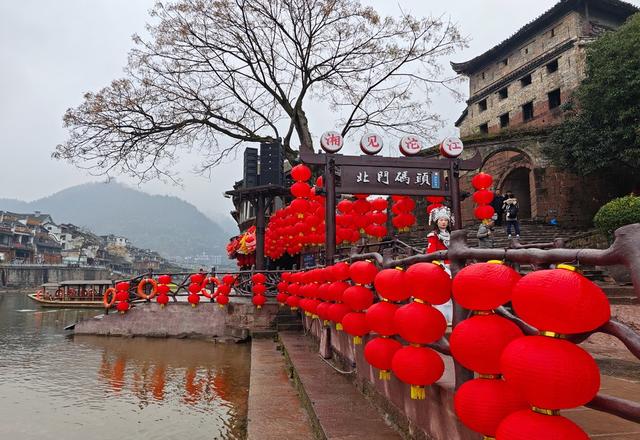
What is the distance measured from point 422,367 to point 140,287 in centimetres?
1354

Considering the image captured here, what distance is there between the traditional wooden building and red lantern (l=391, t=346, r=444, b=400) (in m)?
20.9

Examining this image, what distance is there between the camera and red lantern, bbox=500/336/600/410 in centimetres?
133

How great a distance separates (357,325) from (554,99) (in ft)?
87.7

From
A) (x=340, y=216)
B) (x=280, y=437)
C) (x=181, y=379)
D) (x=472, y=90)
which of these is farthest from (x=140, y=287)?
(x=472, y=90)

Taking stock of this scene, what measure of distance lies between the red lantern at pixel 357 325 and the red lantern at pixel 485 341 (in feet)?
6.99

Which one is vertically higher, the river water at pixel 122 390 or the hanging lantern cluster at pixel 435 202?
the hanging lantern cluster at pixel 435 202

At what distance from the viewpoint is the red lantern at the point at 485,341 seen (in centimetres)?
174

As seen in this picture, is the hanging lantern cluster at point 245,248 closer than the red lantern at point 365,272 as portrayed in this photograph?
No

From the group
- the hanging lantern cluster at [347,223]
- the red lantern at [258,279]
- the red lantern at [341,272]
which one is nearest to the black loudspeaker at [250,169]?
the red lantern at [258,279]

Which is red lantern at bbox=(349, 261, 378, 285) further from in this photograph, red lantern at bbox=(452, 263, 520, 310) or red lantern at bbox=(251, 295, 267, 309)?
red lantern at bbox=(251, 295, 267, 309)

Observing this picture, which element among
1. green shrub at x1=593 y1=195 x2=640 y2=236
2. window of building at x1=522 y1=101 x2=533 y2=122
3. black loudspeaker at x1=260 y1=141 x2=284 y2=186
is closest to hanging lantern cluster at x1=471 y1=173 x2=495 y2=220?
green shrub at x1=593 y1=195 x2=640 y2=236

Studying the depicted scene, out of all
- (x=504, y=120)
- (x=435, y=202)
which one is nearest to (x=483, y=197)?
(x=435, y=202)

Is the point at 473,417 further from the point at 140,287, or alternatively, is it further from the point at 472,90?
the point at 472,90

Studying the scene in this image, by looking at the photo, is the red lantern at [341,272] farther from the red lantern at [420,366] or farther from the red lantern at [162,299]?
the red lantern at [162,299]
